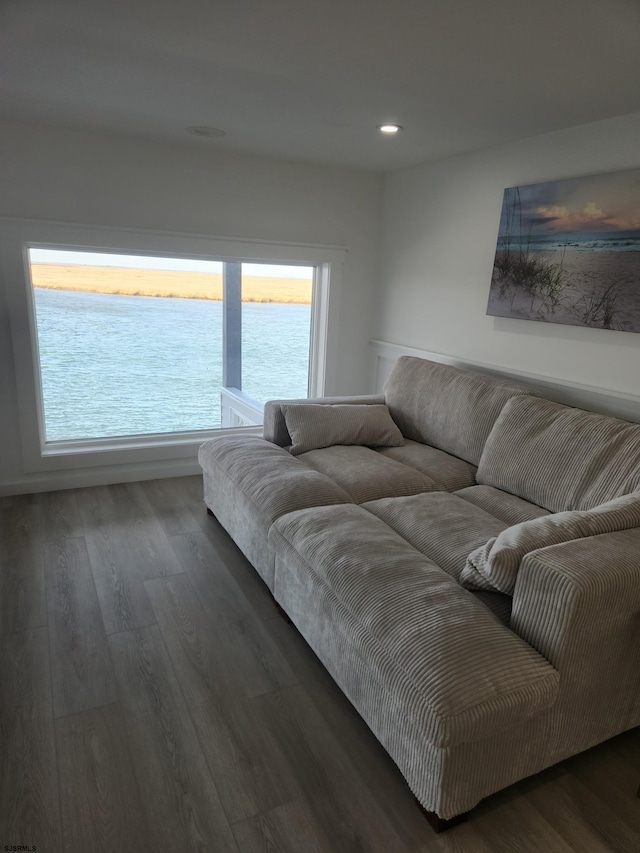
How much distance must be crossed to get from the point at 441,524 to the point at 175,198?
267 cm

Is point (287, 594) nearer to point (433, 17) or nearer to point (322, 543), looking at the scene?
point (322, 543)

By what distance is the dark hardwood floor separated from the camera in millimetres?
1466

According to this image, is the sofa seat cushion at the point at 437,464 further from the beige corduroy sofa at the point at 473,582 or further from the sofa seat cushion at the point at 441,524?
the sofa seat cushion at the point at 441,524

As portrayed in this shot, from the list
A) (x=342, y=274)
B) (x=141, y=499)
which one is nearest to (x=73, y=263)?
(x=141, y=499)

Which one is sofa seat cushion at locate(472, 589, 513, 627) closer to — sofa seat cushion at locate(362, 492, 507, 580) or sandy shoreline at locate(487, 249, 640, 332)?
sofa seat cushion at locate(362, 492, 507, 580)

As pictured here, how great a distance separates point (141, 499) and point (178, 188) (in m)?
2.00

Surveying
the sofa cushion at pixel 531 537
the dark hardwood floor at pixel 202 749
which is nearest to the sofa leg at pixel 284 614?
the dark hardwood floor at pixel 202 749

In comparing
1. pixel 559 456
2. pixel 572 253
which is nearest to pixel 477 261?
pixel 572 253

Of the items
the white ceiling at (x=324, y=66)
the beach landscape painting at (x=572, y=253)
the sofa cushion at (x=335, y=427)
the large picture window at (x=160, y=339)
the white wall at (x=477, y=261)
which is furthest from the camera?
the large picture window at (x=160, y=339)

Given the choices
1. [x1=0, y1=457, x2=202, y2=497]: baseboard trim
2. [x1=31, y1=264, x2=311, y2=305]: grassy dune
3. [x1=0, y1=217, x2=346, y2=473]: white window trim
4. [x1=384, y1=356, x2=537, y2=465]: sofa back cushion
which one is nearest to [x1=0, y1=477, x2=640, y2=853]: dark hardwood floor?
[x1=0, y1=457, x2=202, y2=497]: baseboard trim

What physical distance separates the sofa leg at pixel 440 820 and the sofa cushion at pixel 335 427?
186 centimetres

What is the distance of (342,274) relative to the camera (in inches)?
166

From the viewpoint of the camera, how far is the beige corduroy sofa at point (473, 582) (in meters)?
1.45

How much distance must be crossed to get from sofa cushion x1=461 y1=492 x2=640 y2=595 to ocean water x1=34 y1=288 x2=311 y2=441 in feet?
9.20
